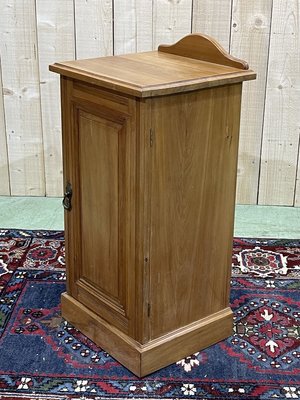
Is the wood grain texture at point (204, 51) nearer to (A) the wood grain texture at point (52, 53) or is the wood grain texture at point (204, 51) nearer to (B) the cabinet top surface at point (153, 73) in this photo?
(B) the cabinet top surface at point (153, 73)

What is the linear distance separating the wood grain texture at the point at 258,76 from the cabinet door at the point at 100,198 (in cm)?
133

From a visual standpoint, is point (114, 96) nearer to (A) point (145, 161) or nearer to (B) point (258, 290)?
(A) point (145, 161)

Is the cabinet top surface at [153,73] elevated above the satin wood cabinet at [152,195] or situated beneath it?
elevated above

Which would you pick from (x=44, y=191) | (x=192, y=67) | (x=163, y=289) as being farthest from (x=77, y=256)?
(x=44, y=191)

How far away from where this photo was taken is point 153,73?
1.94 metres

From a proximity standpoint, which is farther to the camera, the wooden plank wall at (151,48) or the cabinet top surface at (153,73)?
the wooden plank wall at (151,48)

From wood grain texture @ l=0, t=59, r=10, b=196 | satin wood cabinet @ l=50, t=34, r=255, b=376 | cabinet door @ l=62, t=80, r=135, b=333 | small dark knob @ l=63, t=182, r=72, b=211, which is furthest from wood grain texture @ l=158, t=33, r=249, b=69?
wood grain texture @ l=0, t=59, r=10, b=196

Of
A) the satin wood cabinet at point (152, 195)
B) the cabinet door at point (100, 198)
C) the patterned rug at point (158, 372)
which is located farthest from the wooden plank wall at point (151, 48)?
the cabinet door at point (100, 198)

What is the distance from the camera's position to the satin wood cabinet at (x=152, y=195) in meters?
1.87

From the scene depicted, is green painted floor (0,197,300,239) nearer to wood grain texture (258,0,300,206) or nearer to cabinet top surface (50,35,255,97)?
wood grain texture (258,0,300,206)

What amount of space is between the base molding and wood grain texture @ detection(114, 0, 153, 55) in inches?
54.7

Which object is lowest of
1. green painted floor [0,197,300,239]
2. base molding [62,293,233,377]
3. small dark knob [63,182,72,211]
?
green painted floor [0,197,300,239]

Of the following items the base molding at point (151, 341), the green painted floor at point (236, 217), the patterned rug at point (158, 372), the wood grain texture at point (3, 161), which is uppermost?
the wood grain texture at point (3, 161)

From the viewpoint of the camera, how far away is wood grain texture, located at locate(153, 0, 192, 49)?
310cm
